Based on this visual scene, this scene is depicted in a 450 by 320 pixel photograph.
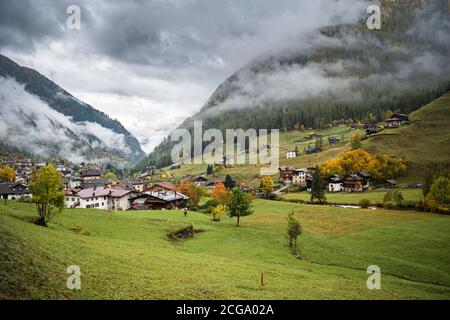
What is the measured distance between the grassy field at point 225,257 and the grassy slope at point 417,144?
73.1 metres

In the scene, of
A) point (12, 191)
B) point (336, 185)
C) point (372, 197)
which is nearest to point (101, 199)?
point (12, 191)

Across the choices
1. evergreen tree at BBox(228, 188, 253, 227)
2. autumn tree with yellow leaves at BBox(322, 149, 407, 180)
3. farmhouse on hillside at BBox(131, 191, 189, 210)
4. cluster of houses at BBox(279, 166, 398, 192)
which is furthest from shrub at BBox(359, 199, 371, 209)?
farmhouse on hillside at BBox(131, 191, 189, 210)

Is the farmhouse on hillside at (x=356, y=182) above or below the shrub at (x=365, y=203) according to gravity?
above

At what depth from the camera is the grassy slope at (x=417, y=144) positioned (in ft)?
472

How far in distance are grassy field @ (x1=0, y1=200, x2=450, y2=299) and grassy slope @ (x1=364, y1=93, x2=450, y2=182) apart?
240 feet

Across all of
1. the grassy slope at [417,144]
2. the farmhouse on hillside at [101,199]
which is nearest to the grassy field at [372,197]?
the grassy slope at [417,144]

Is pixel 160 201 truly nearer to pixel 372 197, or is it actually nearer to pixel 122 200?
pixel 122 200

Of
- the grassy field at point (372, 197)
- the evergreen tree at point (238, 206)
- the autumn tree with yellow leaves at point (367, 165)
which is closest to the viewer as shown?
the evergreen tree at point (238, 206)

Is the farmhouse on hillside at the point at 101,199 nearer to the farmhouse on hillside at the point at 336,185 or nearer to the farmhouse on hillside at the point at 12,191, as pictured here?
the farmhouse on hillside at the point at 12,191

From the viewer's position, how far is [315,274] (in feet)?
139
